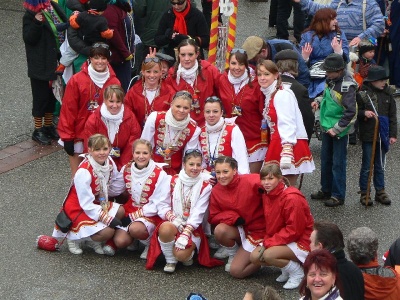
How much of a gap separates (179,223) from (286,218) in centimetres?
94

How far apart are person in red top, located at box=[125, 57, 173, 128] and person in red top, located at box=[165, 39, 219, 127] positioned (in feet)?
0.41

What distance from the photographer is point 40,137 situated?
439 inches

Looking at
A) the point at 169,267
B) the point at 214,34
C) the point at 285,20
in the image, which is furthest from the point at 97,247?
the point at 285,20

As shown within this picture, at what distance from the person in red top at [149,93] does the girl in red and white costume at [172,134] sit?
0.27m

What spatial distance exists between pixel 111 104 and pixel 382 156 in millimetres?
2884

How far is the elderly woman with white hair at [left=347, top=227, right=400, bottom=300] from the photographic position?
6.53m

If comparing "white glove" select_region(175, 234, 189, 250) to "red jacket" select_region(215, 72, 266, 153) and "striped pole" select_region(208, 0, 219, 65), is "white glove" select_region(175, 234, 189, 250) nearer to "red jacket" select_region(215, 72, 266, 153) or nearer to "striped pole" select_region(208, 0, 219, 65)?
"red jacket" select_region(215, 72, 266, 153)

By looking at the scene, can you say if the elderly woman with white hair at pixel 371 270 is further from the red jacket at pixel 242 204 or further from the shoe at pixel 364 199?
the shoe at pixel 364 199

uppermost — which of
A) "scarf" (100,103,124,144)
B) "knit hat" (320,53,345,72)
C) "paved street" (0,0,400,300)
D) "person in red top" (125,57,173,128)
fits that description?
"knit hat" (320,53,345,72)

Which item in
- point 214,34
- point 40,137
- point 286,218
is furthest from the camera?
point 214,34

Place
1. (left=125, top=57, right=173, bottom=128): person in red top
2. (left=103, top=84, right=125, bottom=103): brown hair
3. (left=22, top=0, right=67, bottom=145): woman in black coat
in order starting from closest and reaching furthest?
(left=103, top=84, right=125, bottom=103): brown hair, (left=125, top=57, right=173, bottom=128): person in red top, (left=22, top=0, right=67, bottom=145): woman in black coat

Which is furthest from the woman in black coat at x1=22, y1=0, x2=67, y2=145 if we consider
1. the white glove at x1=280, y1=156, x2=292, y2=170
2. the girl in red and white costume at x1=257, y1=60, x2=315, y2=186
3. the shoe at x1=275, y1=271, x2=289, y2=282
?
the shoe at x1=275, y1=271, x2=289, y2=282

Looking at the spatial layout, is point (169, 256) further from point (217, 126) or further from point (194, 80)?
point (194, 80)

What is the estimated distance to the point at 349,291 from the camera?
6.34 metres
